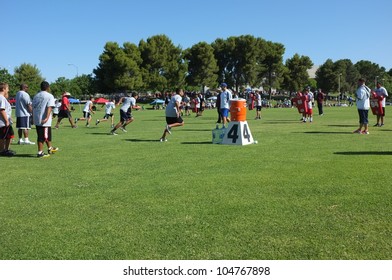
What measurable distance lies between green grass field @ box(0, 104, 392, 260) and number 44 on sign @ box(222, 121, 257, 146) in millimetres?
1950

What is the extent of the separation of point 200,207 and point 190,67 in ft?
261

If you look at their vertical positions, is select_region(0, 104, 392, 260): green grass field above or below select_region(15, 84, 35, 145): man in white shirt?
below

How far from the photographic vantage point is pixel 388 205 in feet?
16.8

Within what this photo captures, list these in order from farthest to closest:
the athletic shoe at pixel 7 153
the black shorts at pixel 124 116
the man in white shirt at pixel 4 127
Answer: the black shorts at pixel 124 116, the athletic shoe at pixel 7 153, the man in white shirt at pixel 4 127

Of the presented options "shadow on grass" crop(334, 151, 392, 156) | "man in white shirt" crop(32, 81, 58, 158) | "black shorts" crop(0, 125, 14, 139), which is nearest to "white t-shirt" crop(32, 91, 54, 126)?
"man in white shirt" crop(32, 81, 58, 158)

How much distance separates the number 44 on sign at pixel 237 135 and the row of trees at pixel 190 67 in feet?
203

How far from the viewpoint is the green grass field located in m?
3.90

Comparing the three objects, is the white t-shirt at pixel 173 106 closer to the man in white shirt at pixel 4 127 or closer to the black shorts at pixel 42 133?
the black shorts at pixel 42 133

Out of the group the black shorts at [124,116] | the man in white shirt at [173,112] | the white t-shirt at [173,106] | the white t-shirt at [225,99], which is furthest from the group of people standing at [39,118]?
the white t-shirt at [225,99]

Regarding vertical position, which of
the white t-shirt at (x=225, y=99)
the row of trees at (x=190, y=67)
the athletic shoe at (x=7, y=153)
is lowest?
the athletic shoe at (x=7, y=153)

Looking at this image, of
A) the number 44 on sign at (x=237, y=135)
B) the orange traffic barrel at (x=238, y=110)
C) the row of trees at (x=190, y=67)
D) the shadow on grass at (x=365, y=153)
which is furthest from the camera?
the row of trees at (x=190, y=67)

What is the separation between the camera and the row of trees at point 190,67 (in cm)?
7294

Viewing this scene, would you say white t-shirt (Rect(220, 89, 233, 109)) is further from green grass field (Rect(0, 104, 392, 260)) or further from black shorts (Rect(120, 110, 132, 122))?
green grass field (Rect(0, 104, 392, 260))

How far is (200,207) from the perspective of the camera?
525cm
